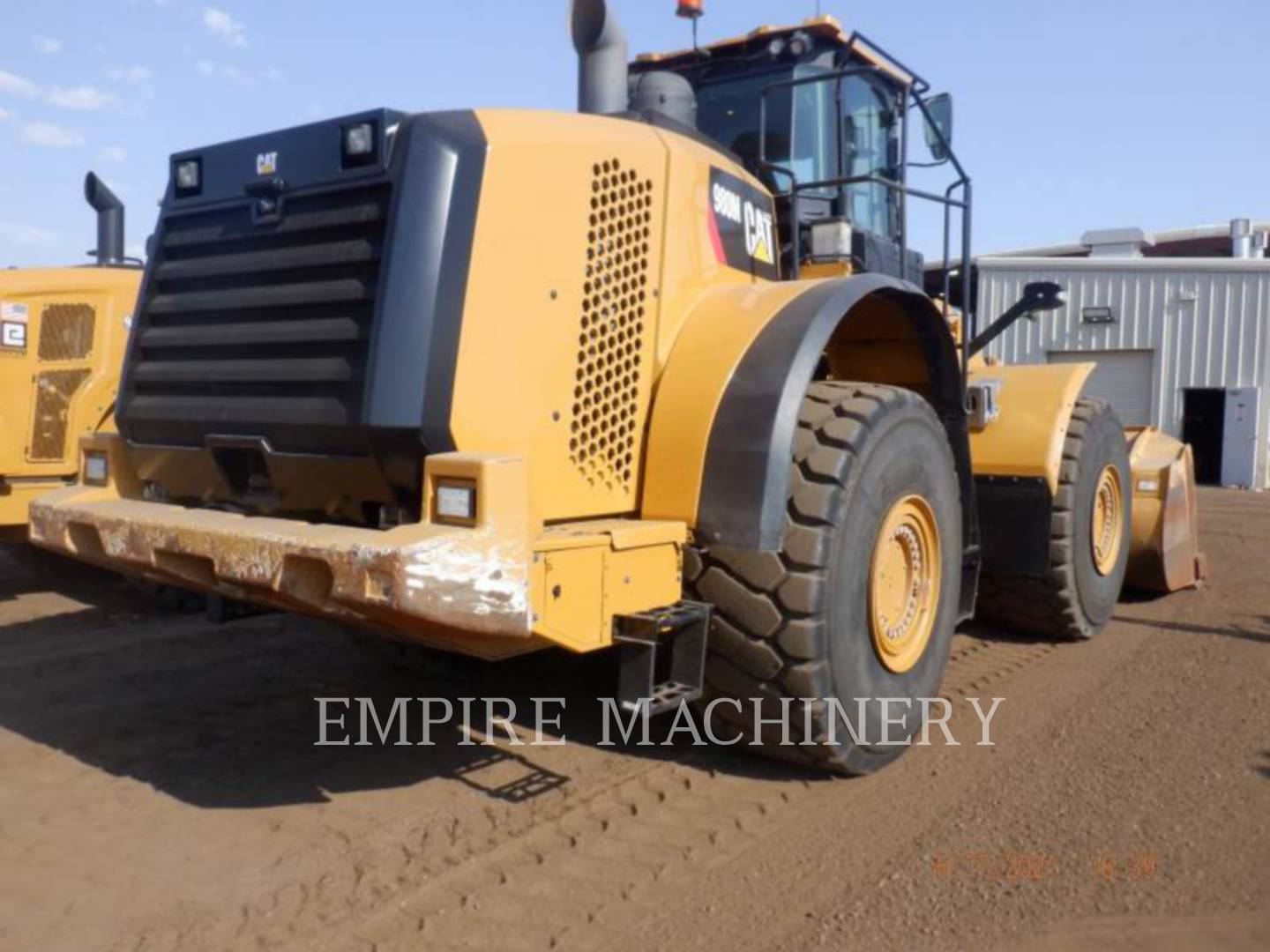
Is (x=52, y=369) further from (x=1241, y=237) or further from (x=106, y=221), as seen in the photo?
(x=1241, y=237)

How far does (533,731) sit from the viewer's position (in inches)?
178

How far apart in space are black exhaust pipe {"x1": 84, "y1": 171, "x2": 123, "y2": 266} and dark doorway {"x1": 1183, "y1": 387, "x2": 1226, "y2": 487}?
16674 millimetres

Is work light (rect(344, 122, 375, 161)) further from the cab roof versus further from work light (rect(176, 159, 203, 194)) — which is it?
the cab roof

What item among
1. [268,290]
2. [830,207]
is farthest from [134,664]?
[830,207]

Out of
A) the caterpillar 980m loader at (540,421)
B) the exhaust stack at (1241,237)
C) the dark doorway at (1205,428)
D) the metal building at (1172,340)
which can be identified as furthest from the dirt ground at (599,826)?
the exhaust stack at (1241,237)

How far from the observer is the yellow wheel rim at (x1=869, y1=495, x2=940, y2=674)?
3.97 metres

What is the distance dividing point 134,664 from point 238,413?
2.54 meters

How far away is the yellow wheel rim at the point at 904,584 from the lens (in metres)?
3.97

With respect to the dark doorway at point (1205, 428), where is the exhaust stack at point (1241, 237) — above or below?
above

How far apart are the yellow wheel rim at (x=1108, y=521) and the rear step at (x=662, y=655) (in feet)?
11.7

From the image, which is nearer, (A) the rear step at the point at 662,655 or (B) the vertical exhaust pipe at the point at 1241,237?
(A) the rear step at the point at 662,655

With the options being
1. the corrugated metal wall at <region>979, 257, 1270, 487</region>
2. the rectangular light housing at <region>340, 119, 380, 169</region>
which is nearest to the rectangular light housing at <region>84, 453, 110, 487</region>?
the rectangular light housing at <region>340, 119, 380, 169</region>

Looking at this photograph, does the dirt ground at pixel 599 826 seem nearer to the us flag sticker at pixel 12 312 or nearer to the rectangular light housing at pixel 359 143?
the rectangular light housing at pixel 359 143
